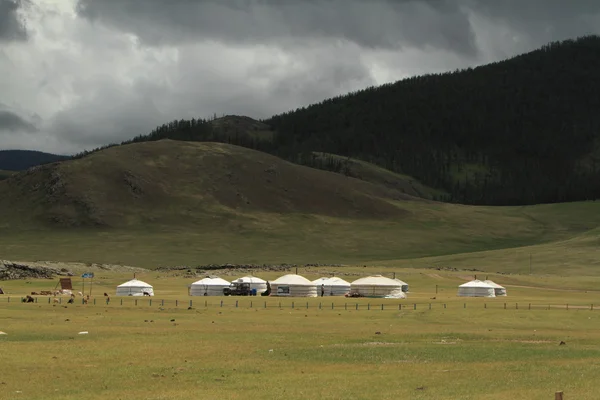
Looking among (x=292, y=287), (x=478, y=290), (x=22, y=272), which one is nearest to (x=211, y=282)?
(x=292, y=287)

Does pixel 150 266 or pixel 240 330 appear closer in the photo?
pixel 240 330

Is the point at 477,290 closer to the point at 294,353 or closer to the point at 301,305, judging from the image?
the point at 301,305

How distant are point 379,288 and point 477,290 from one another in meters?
14.4

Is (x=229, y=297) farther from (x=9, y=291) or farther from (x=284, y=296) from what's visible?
(x=9, y=291)

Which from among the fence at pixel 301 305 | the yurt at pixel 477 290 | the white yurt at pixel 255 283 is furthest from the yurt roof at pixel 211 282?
the yurt at pixel 477 290

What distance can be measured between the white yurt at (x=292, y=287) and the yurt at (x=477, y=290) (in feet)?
66.9

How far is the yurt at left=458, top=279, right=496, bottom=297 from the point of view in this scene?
12088cm

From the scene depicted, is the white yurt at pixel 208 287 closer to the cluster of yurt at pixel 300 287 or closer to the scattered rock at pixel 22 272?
the cluster of yurt at pixel 300 287

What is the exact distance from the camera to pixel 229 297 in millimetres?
115438

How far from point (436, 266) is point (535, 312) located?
102241 millimetres

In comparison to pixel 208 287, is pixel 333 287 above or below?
above

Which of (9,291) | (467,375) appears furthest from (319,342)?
(9,291)

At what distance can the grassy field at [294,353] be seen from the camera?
108ft

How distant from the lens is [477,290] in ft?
397
